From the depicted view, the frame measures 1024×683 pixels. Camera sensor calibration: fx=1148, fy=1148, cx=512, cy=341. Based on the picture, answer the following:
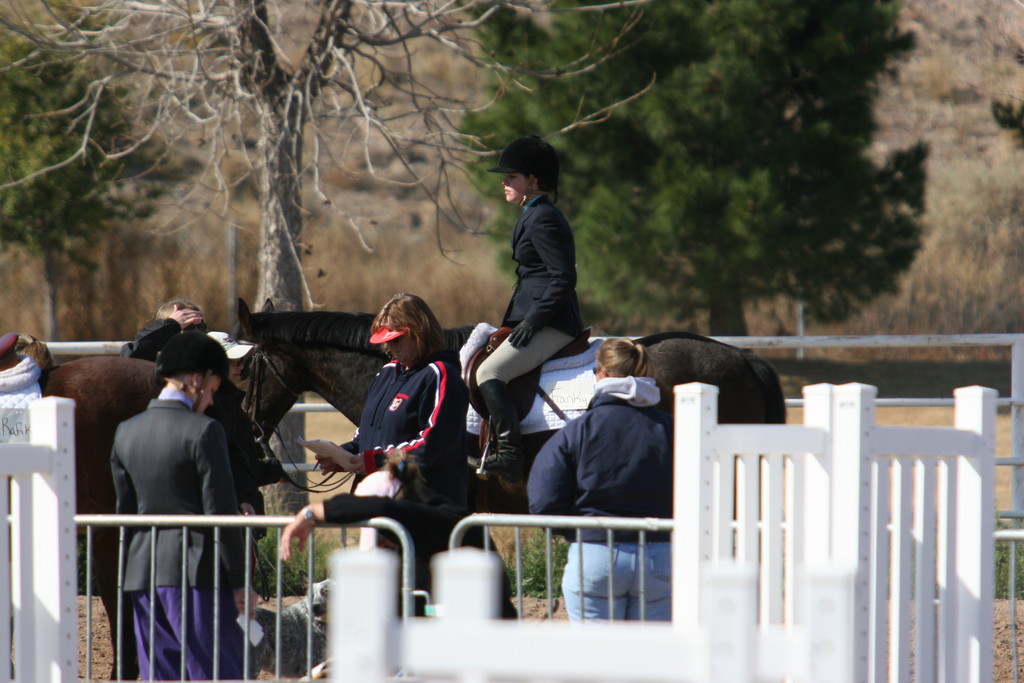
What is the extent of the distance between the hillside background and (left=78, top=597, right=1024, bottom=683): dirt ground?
9.70 meters

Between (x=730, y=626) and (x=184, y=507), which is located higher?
(x=730, y=626)

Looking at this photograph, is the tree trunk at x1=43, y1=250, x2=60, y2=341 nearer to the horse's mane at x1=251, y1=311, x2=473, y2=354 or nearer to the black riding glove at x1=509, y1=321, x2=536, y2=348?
the horse's mane at x1=251, y1=311, x2=473, y2=354

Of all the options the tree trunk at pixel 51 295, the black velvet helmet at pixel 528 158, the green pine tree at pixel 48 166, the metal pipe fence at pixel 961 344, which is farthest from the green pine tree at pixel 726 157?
the black velvet helmet at pixel 528 158

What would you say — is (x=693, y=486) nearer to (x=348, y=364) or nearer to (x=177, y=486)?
(x=177, y=486)

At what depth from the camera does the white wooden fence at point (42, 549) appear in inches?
124

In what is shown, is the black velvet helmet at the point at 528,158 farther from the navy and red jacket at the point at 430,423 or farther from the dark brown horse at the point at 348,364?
the navy and red jacket at the point at 430,423

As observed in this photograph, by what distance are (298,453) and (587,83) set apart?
7885mm

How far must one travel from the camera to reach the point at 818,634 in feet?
5.78

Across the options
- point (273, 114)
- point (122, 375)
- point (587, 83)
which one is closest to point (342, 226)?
point (587, 83)

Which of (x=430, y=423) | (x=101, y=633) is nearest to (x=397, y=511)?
(x=430, y=423)

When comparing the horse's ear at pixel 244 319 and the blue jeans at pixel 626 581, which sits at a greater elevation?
the horse's ear at pixel 244 319

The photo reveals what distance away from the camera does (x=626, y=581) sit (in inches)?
152

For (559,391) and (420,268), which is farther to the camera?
(420,268)

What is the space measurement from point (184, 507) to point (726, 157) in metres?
13.3
